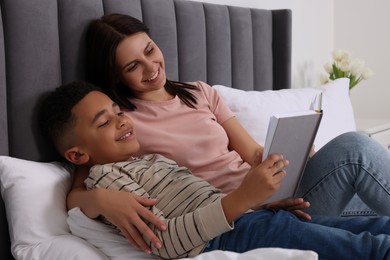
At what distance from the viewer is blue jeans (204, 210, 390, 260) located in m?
0.93

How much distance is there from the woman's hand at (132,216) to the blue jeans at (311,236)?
0.13 metres

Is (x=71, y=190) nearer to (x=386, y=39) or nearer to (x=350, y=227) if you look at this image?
(x=350, y=227)

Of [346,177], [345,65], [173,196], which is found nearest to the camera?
[173,196]

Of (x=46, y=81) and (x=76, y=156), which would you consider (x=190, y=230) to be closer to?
(x=76, y=156)

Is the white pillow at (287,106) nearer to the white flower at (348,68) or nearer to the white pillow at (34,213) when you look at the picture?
the white flower at (348,68)

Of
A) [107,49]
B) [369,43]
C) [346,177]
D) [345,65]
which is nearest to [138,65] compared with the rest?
[107,49]

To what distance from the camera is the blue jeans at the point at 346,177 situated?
1176 millimetres

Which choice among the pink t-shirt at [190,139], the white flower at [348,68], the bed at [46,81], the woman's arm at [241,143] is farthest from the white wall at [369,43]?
the pink t-shirt at [190,139]

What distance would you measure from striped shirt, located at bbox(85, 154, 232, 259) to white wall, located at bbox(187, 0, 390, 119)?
1.81 metres

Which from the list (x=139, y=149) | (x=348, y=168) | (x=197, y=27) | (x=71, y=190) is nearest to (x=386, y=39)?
(x=197, y=27)

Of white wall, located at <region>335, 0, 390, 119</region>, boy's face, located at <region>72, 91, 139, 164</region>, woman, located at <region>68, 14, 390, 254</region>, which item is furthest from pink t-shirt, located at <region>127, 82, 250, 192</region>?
white wall, located at <region>335, 0, 390, 119</region>

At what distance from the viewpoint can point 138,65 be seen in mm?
1335

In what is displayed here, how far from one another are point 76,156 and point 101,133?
0.29 ft

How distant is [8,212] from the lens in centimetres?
109
